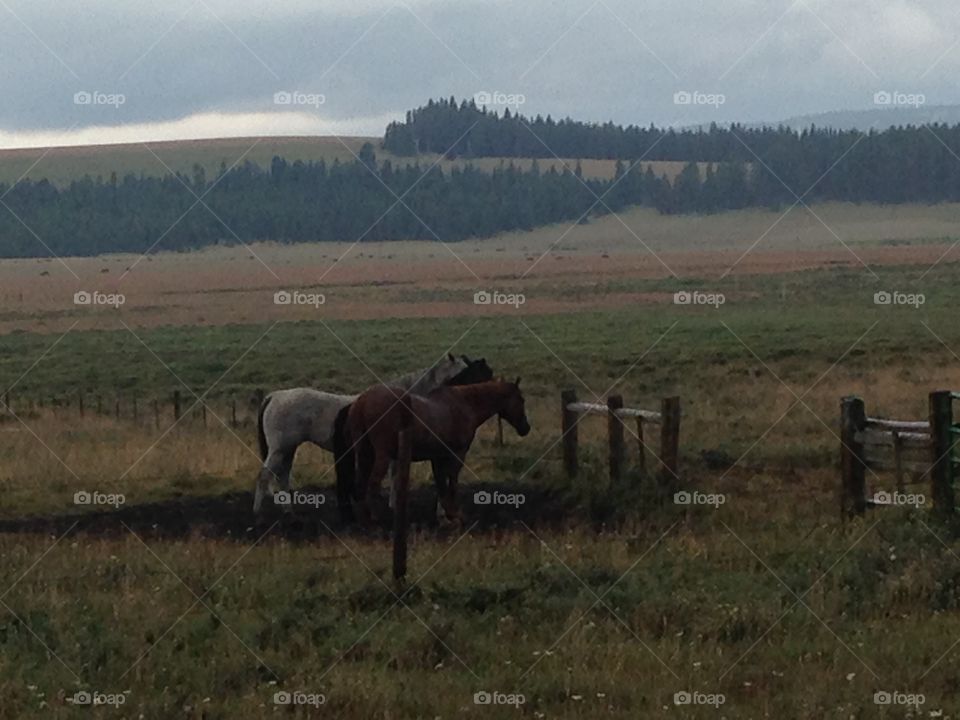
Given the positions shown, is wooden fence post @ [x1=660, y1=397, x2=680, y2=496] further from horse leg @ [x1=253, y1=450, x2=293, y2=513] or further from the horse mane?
horse leg @ [x1=253, y1=450, x2=293, y2=513]

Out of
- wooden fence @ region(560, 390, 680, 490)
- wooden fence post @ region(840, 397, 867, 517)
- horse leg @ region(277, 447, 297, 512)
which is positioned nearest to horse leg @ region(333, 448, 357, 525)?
horse leg @ region(277, 447, 297, 512)

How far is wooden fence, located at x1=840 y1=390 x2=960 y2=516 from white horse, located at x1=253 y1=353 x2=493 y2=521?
456 centimetres

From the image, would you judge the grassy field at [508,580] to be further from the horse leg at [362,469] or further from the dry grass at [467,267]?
the dry grass at [467,267]

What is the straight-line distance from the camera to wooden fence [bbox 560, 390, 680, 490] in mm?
15820

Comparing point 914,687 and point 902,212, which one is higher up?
point 902,212

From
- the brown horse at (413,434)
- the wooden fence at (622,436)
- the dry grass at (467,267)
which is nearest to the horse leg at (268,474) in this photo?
the brown horse at (413,434)

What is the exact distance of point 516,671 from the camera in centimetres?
889

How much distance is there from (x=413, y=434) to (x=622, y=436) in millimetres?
2439

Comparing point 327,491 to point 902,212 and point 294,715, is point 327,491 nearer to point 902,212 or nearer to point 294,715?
point 294,715

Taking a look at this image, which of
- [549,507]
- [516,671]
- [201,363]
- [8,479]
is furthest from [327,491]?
[201,363]

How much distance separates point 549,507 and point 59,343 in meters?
32.4

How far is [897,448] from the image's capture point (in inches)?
539

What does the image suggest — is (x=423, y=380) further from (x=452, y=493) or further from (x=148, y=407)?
(x=148, y=407)

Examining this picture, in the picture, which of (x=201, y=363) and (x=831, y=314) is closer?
(x=201, y=363)
